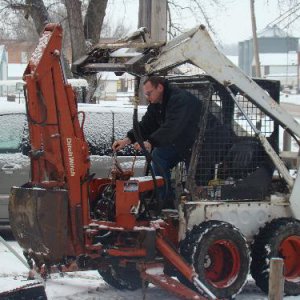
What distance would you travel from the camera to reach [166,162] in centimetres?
743

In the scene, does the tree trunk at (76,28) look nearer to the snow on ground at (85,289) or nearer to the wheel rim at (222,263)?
the snow on ground at (85,289)

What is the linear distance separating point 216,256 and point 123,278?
102cm

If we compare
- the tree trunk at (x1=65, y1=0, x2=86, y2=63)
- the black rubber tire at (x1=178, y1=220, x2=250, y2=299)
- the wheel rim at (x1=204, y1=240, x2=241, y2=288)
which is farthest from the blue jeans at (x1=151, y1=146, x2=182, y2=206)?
the tree trunk at (x1=65, y1=0, x2=86, y2=63)

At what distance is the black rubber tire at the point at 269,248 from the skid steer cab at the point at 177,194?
0.01 metres

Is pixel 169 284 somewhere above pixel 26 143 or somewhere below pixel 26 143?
below

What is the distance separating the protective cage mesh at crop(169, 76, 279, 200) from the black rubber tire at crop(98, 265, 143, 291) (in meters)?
1.10

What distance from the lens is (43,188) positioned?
6.47 meters

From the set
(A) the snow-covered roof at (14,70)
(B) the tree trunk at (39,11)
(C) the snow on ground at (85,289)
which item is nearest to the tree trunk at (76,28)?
(B) the tree trunk at (39,11)

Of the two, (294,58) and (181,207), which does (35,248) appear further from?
(294,58)

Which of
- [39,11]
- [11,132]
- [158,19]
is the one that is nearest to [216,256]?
[11,132]

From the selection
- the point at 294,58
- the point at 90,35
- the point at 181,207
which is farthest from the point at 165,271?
the point at 294,58

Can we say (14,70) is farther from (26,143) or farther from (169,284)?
(169,284)

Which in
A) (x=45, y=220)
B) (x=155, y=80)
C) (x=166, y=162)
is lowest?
(x=45, y=220)

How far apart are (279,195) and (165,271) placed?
1.53 metres
